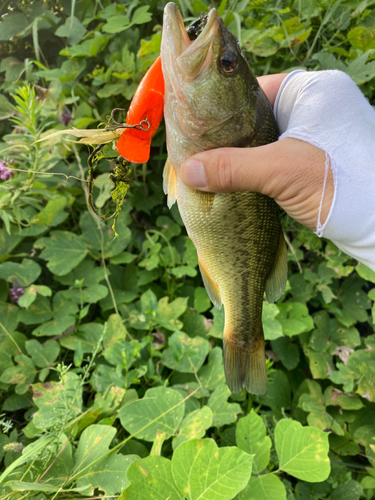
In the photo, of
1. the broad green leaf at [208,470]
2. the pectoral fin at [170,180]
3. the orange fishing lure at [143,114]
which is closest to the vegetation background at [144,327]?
the broad green leaf at [208,470]

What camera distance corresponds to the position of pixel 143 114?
0.95m

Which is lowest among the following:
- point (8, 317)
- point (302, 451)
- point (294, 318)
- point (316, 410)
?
point (316, 410)

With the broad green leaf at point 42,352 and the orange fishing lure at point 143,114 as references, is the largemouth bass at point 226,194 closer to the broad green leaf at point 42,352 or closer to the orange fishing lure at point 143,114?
the orange fishing lure at point 143,114

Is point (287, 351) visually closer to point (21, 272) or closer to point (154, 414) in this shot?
point (154, 414)

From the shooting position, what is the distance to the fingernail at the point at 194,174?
2.97 ft

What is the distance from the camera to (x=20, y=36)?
207 centimetres

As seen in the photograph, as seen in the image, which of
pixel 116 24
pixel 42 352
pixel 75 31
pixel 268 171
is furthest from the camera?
pixel 75 31

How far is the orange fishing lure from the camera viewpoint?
928mm

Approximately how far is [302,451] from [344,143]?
0.91m

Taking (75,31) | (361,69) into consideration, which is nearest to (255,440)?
(361,69)

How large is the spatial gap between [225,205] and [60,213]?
1.11m

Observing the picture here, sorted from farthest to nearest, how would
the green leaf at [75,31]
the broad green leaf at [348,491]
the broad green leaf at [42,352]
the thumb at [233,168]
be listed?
the green leaf at [75,31]
the broad green leaf at [42,352]
the broad green leaf at [348,491]
the thumb at [233,168]

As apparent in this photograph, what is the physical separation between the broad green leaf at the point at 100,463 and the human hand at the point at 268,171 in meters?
0.77

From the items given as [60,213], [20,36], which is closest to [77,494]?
[60,213]
